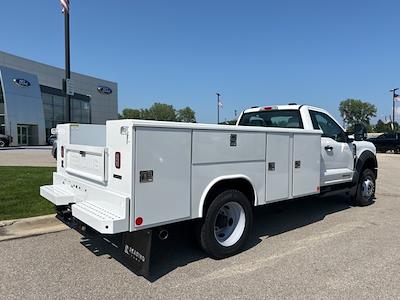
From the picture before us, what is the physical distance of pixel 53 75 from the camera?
2124 inches

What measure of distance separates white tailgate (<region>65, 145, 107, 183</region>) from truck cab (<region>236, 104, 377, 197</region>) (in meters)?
3.78

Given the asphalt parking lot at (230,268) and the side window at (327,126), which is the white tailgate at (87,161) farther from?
the side window at (327,126)

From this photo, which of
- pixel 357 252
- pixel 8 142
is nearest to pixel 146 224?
pixel 357 252

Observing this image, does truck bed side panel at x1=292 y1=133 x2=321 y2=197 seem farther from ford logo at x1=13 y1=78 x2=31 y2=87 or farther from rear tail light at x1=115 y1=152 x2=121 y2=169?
ford logo at x1=13 y1=78 x2=31 y2=87

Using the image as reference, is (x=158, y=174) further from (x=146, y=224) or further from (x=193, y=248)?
(x=193, y=248)

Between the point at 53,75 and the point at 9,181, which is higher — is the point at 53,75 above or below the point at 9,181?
above

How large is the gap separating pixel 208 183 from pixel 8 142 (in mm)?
39083

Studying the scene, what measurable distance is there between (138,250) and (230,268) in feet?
3.88

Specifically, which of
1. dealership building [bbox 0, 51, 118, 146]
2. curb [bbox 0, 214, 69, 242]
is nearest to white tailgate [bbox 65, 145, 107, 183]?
curb [bbox 0, 214, 69, 242]

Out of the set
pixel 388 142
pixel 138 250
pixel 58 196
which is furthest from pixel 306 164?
pixel 388 142

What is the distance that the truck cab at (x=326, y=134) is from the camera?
7004 mm

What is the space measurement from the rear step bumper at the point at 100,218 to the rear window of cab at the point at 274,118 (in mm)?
3995

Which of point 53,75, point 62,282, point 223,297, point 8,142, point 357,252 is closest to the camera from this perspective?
point 223,297

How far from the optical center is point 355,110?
113 metres
